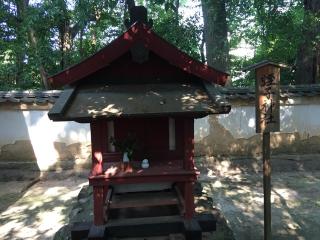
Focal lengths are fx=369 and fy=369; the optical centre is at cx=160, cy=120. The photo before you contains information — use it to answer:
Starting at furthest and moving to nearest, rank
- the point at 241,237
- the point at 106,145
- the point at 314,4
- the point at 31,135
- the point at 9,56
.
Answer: the point at 9,56 < the point at 314,4 < the point at 31,135 < the point at 241,237 < the point at 106,145

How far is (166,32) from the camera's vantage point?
11.3 meters

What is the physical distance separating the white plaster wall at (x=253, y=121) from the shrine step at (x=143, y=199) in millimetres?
4988

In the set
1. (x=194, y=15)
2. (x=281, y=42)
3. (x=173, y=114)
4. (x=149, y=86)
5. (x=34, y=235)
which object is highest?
(x=194, y=15)

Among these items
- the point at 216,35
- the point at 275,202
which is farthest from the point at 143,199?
the point at 216,35

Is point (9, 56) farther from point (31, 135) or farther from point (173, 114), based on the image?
point (173, 114)

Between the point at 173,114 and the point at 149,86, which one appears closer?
the point at 173,114

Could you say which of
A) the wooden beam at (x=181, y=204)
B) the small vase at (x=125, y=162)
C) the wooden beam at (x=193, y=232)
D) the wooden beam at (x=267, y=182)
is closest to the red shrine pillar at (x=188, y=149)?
the wooden beam at (x=181, y=204)

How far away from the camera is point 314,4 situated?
1115cm

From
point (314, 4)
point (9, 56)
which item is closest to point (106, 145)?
point (314, 4)

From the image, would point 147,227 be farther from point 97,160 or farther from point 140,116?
point 140,116

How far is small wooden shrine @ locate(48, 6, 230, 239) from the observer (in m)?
4.57

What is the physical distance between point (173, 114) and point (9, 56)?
1135cm

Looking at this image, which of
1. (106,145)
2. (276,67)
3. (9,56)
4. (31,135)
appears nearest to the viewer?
(276,67)

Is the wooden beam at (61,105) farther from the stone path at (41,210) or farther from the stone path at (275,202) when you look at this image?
the stone path at (275,202)
